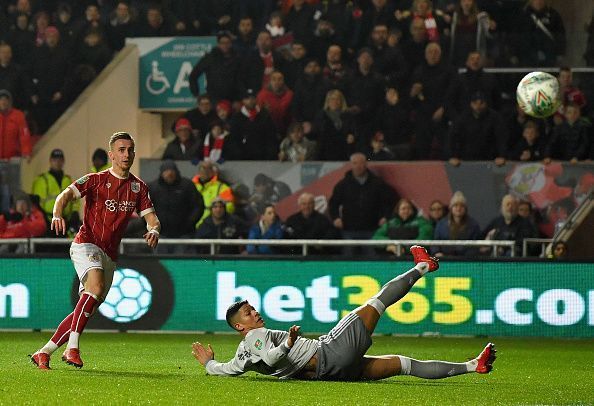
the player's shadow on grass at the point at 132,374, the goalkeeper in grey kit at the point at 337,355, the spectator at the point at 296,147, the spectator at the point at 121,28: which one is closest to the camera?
Result: the goalkeeper in grey kit at the point at 337,355

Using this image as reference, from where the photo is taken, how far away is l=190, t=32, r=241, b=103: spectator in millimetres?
19938

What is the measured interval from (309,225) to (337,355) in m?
7.83

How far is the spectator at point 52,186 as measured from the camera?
18562 millimetres

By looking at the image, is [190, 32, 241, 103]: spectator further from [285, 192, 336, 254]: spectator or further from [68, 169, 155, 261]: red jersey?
[68, 169, 155, 261]: red jersey

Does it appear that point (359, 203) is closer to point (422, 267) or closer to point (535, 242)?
point (535, 242)

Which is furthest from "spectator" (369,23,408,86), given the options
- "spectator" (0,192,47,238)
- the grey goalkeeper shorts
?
the grey goalkeeper shorts

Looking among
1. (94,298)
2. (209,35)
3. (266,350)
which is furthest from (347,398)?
(209,35)

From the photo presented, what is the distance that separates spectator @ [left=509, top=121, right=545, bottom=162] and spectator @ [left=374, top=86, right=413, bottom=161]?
156cm

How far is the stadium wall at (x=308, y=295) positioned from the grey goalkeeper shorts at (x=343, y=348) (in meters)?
6.10

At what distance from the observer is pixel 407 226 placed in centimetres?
1695

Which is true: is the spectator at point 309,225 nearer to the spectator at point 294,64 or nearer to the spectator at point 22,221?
the spectator at point 294,64

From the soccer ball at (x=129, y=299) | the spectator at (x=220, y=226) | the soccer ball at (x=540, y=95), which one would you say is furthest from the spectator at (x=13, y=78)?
the soccer ball at (x=540, y=95)

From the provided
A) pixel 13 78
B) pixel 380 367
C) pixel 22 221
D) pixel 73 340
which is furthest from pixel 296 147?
pixel 380 367

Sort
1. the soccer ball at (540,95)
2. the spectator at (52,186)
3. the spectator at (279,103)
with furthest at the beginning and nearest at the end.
A: the spectator at (279,103)
the spectator at (52,186)
the soccer ball at (540,95)
